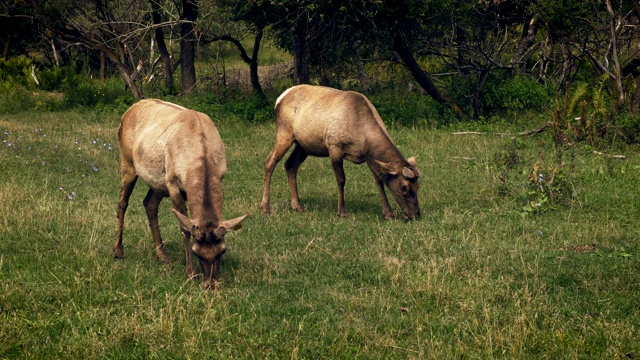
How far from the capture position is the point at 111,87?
2392cm

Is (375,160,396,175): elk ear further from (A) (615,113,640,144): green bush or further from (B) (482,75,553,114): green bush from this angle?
(B) (482,75,553,114): green bush

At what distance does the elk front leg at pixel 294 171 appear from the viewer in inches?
470

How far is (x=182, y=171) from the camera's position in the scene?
8.01m

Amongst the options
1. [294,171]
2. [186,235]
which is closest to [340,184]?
[294,171]

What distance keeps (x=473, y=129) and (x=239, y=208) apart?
7576mm

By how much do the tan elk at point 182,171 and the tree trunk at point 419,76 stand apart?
10022mm

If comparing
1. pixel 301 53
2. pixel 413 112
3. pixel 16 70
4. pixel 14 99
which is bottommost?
pixel 14 99

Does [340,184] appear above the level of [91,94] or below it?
above

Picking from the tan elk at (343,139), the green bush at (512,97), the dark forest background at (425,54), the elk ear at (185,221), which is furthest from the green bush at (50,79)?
the elk ear at (185,221)

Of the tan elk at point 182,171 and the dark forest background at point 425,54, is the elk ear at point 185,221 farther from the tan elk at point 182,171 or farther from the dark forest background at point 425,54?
the dark forest background at point 425,54

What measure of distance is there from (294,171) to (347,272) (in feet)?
13.6

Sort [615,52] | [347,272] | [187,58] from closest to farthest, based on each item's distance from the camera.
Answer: [347,272], [615,52], [187,58]

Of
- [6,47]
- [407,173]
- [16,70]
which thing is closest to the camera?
[407,173]

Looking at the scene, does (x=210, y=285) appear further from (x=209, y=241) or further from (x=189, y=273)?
(x=189, y=273)
